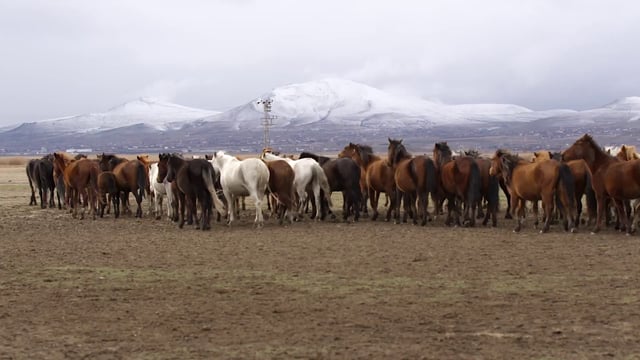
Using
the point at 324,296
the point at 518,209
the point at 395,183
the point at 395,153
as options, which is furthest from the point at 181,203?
the point at 324,296

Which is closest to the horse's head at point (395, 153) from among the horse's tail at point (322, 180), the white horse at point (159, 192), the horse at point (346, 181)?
the horse at point (346, 181)

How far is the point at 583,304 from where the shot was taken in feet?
29.6

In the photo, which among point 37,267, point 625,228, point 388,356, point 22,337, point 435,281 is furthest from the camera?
point 625,228

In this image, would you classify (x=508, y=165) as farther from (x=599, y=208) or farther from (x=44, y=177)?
(x=44, y=177)

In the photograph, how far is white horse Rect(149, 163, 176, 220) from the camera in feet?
65.3

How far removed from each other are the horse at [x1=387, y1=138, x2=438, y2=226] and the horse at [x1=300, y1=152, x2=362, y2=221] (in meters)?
1.00

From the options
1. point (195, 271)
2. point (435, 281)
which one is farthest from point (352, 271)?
point (195, 271)

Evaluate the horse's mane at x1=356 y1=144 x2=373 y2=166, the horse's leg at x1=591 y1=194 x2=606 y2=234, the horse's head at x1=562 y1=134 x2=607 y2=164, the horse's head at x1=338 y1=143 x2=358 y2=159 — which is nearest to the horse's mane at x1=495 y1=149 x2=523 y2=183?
the horse's head at x1=562 y1=134 x2=607 y2=164

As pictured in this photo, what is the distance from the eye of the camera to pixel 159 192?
813 inches

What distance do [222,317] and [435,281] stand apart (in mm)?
3387

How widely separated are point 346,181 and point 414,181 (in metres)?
2.03

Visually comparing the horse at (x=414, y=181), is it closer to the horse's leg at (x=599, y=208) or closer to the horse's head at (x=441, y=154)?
the horse's head at (x=441, y=154)

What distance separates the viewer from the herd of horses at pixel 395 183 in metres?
16.1

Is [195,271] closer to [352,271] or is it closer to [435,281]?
[352,271]
